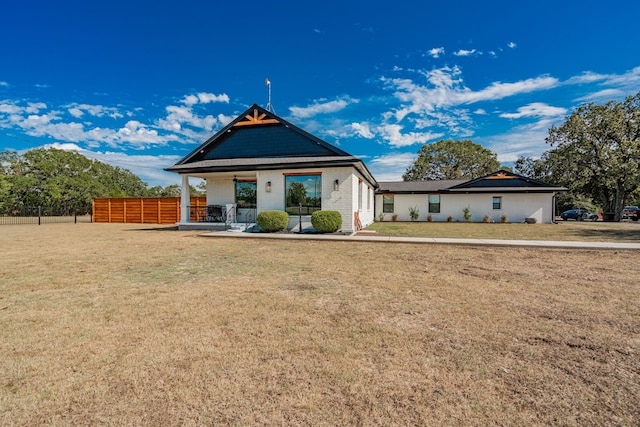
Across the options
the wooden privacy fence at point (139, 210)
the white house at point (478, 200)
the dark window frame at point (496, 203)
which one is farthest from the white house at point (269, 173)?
the dark window frame at point (496, 203)

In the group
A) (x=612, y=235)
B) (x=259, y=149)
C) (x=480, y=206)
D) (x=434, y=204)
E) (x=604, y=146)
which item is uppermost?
(x=604, y=146)

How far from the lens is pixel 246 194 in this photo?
53.7 ft

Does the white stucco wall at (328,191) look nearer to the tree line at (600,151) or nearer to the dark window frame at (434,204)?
the dark window frame at (434,204)

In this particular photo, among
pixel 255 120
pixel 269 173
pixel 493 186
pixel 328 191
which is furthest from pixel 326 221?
pixel 493 186

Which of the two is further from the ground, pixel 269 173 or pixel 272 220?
pixel 269 173

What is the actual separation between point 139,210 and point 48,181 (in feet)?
87.7

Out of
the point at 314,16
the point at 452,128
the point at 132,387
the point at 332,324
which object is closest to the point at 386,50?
the point at 314,16

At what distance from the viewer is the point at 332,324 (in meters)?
3.35

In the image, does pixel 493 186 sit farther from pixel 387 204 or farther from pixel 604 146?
pixel 604 146

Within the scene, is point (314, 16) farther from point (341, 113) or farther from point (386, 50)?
point (341, 113)

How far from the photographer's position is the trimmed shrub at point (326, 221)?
41.2 feet

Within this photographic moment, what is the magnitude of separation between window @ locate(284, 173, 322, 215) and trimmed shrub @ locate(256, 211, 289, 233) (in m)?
0.97

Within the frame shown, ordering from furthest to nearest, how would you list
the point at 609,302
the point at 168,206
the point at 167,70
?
the point at 168,206
the point at 167,70
the point at 609,302

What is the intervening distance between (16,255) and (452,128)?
41520 millimetres
